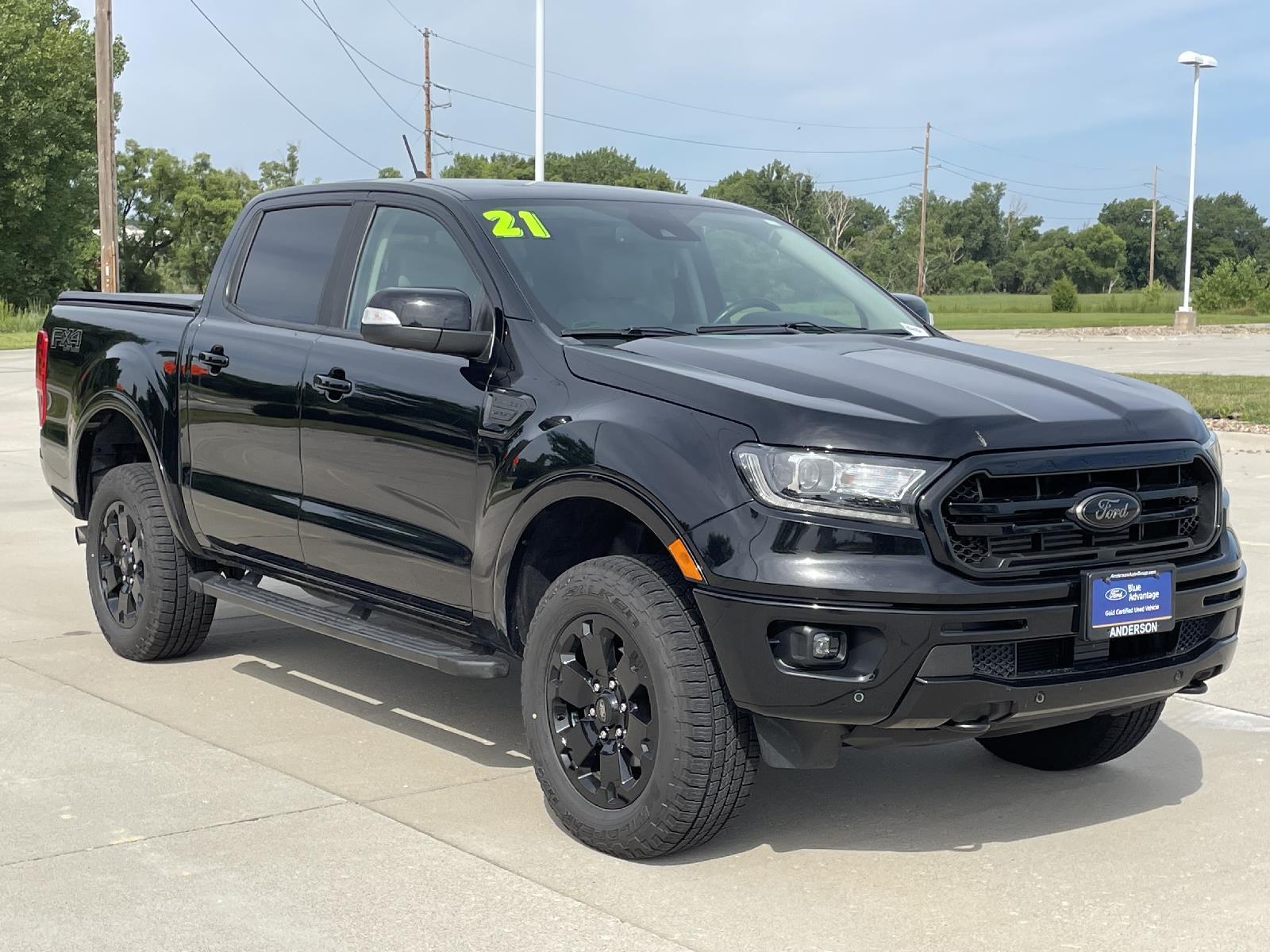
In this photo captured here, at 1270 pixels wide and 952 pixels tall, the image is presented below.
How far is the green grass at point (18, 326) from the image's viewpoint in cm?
3847

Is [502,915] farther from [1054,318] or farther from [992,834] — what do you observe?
[1054,318]

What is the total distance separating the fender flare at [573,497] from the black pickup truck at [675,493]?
0.5 inches

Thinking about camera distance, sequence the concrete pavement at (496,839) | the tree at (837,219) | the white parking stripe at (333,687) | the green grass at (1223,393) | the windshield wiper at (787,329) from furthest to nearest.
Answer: the tree at (837,219)
the green grass at (1223,393)
the white parking stripe at (333,687)
the windshield wiper at (787,329)
the concrete pavement at (496,839)

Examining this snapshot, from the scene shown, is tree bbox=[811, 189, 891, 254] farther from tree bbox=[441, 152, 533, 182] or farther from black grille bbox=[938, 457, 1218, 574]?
black grille bbox=[938, 457, 1218, 574]

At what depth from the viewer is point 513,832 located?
14.4 ft

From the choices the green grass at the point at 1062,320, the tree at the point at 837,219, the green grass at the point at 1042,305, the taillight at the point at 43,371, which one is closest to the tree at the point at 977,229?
the tree at the point at 837,219

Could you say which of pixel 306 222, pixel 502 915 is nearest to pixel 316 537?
pixel 306 222

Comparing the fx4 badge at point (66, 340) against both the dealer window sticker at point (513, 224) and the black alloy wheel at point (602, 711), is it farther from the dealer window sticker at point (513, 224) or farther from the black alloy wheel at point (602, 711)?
the black alloy wheel at point (602, 711)

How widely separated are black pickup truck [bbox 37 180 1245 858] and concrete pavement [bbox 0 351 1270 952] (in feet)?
0.89

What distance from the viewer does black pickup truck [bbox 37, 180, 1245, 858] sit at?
3773mm

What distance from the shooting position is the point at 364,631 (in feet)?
16.6

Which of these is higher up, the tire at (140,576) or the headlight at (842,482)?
the headlight at (842,482)

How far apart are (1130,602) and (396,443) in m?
2.26

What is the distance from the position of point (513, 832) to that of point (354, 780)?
0.71m
